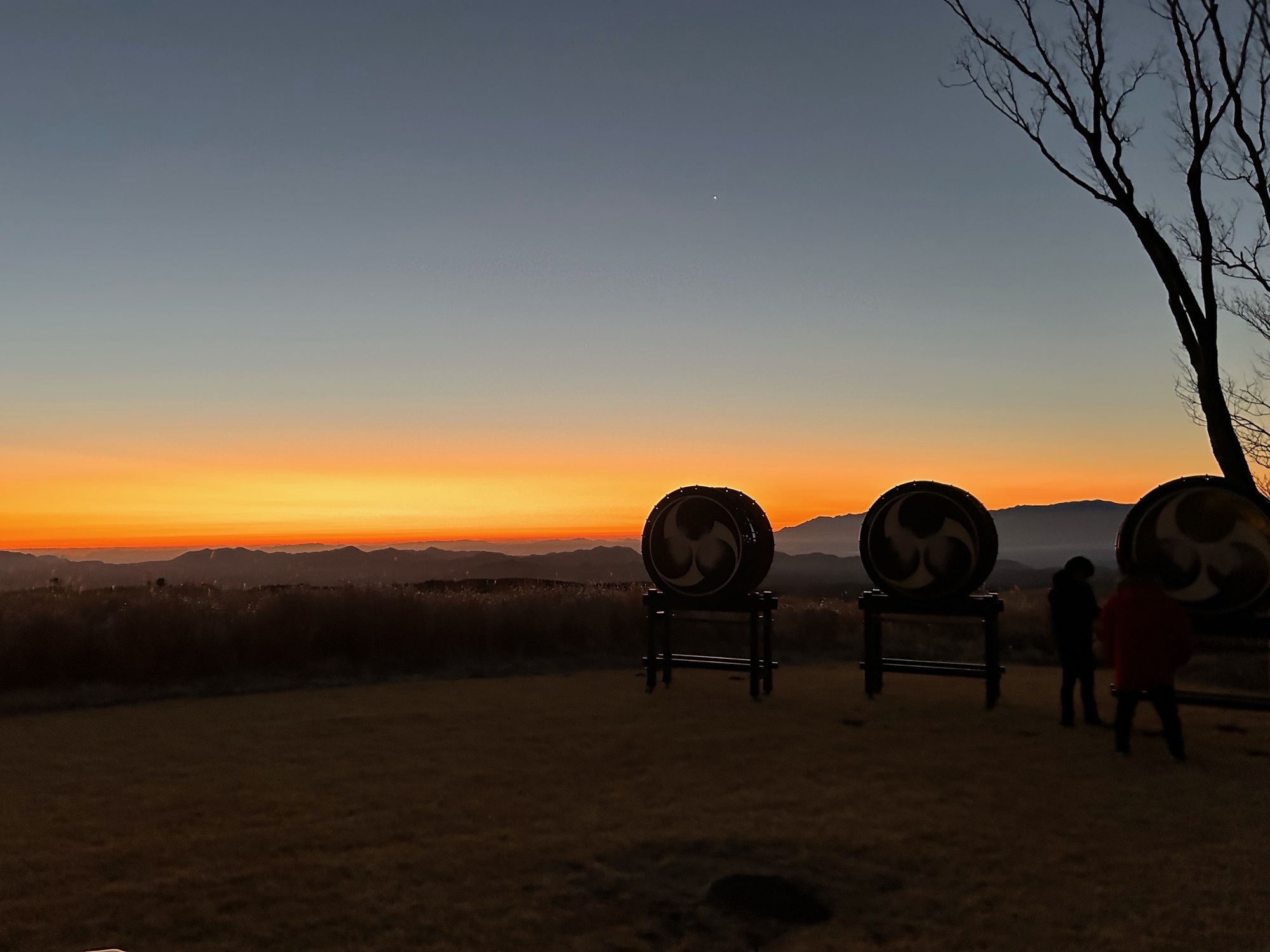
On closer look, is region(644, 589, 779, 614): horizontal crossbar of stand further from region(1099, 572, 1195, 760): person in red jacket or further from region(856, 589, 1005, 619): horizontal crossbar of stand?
region(1099, 572, 1195, 760): person in red jacket

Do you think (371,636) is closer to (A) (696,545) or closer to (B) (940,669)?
(A) (696,545)

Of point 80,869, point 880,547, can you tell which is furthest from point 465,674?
point 80,869

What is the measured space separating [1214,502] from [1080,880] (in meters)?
6.61

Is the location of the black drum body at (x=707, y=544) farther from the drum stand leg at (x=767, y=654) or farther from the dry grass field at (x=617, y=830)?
the dry grass field at (x=617, y=830)

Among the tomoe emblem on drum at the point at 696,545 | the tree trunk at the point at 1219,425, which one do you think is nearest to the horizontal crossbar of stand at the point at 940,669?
the tomoe emblem on drum at the point at 696,545

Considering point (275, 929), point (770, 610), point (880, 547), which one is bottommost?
point (275, 929)

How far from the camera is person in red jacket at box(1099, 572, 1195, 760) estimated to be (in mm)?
8617

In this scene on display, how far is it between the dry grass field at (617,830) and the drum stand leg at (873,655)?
1.33 m

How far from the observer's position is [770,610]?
12.5 metres

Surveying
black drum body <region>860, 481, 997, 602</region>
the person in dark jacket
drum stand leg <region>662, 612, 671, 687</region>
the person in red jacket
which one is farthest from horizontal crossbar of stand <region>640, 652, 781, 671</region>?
the person in red jacket

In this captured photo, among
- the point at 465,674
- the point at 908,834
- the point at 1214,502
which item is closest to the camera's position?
the point at 908,834

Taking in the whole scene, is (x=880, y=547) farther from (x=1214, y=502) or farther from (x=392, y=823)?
(x=392, y=823)

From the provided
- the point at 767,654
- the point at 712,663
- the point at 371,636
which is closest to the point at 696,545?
the point at 712,663

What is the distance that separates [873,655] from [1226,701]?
3.76 metres
